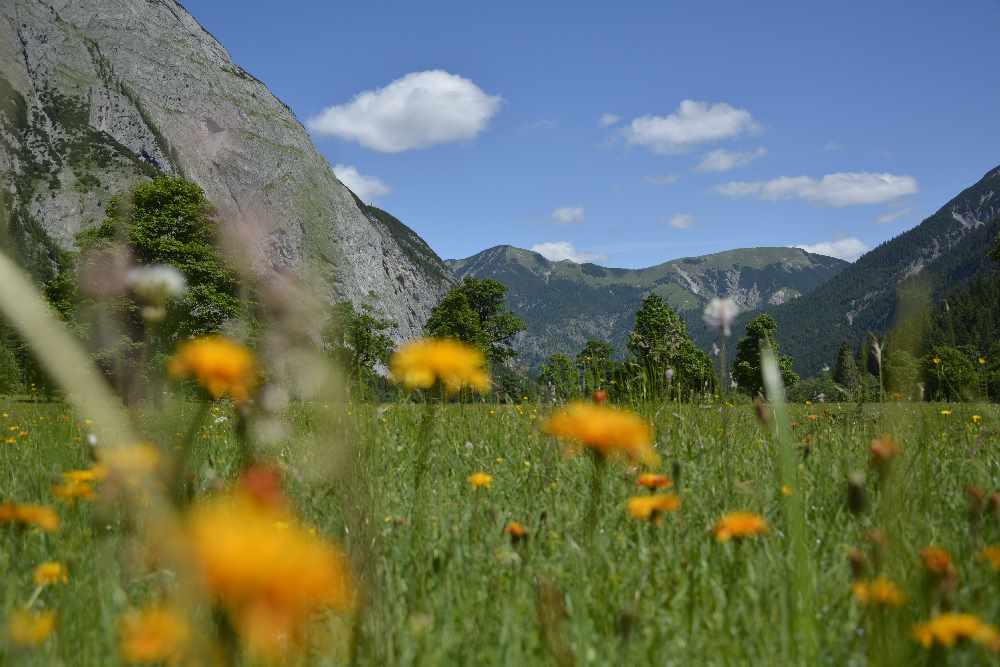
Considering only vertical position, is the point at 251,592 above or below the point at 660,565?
above

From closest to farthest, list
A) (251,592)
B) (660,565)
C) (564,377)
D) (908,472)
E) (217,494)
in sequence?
1. (251,592)
2. (660,565)
3. (217,494)
4. (908,472)
5. (564,377)

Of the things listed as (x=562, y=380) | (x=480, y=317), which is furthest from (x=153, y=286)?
(x=480, y=317)

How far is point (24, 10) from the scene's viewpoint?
109438 millimetres

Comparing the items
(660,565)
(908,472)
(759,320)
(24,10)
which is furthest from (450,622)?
(24,10)

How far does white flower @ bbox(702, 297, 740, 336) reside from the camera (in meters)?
2.22

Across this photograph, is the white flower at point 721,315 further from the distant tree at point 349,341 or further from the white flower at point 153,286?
the white flower at point 153,286

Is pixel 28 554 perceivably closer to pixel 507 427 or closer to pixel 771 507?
pixel 771 507

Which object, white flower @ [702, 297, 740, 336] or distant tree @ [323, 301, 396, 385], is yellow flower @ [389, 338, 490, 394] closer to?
distant tree @ [323, 301, 396, 385]

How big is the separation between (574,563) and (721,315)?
3.05ft

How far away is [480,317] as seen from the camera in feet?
210

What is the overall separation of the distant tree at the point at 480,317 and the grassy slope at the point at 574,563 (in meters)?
52.9

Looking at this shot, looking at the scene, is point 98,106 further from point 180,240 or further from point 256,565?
point 256,565

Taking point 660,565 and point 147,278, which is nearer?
point 147,278

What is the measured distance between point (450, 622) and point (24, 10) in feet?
462
